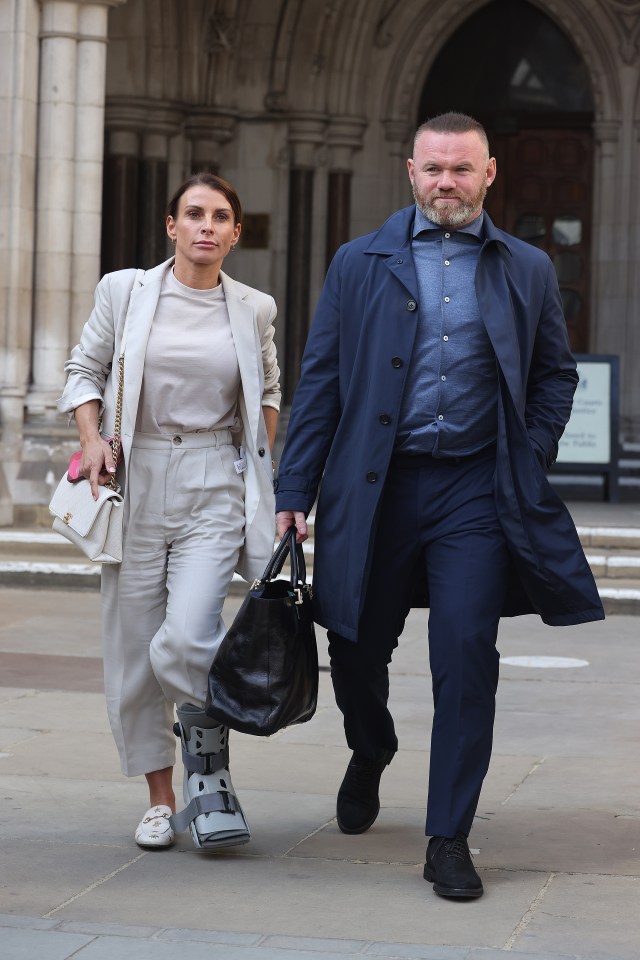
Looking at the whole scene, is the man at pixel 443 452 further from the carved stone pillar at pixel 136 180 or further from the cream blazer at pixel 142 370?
the carved stone pillar at pixel 136 180

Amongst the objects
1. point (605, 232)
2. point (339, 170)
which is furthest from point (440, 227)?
point (605, 232)

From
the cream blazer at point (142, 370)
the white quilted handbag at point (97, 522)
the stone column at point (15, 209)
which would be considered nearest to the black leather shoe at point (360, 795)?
the cream blazer at point (142, 370)

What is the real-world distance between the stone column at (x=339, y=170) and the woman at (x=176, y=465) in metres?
12.5

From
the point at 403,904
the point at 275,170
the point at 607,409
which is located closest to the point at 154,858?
the point at 403,904

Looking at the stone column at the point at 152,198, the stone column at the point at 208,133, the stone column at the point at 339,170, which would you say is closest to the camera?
the stone column at the point at 152,198

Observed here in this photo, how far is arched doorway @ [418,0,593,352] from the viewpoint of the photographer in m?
17.6

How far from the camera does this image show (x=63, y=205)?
12836 mm

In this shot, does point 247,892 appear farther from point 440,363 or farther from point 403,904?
point 440,363

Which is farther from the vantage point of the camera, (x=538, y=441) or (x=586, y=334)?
(x=586, y=334)

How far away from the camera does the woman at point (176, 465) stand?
4.95m

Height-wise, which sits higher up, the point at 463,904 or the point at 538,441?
the point at 538,441

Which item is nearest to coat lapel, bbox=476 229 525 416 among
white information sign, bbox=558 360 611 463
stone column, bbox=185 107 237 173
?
white information sign, bbox=558 360 611 463

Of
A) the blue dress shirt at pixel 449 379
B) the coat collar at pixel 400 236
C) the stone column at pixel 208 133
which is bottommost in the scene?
the blue dress shirt at pixel 449 379

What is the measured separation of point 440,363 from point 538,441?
34 centimetres
